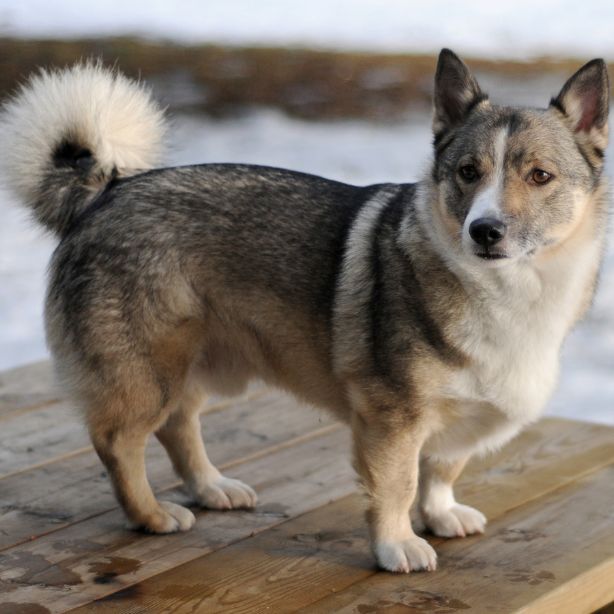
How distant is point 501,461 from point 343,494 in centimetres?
55

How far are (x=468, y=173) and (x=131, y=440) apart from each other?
3.50 ft

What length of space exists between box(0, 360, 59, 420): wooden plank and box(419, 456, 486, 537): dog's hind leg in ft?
4.39

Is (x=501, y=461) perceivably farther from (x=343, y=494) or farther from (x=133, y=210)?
(x=133, y=210)

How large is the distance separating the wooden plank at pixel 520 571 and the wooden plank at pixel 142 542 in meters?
0.44

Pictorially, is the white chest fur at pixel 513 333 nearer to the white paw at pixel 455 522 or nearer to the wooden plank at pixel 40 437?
the white paw at pixel 455 522

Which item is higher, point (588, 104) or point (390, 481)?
point (588, 104)

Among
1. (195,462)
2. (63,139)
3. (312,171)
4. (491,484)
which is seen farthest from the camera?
(312,171)

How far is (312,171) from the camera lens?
25.6 ft

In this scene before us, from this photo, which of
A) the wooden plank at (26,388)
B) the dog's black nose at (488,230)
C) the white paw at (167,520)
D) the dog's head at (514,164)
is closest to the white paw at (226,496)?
the white paw at (167,520)

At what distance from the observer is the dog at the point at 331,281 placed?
8.39 feet

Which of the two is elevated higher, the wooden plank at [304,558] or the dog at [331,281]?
the dog at [331,281]

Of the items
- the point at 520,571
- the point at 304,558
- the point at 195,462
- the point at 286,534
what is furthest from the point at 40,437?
the point at 520,571

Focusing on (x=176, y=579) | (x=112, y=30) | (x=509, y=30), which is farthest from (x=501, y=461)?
(x=509, y=30)

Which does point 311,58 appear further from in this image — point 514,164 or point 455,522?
point 514,164
